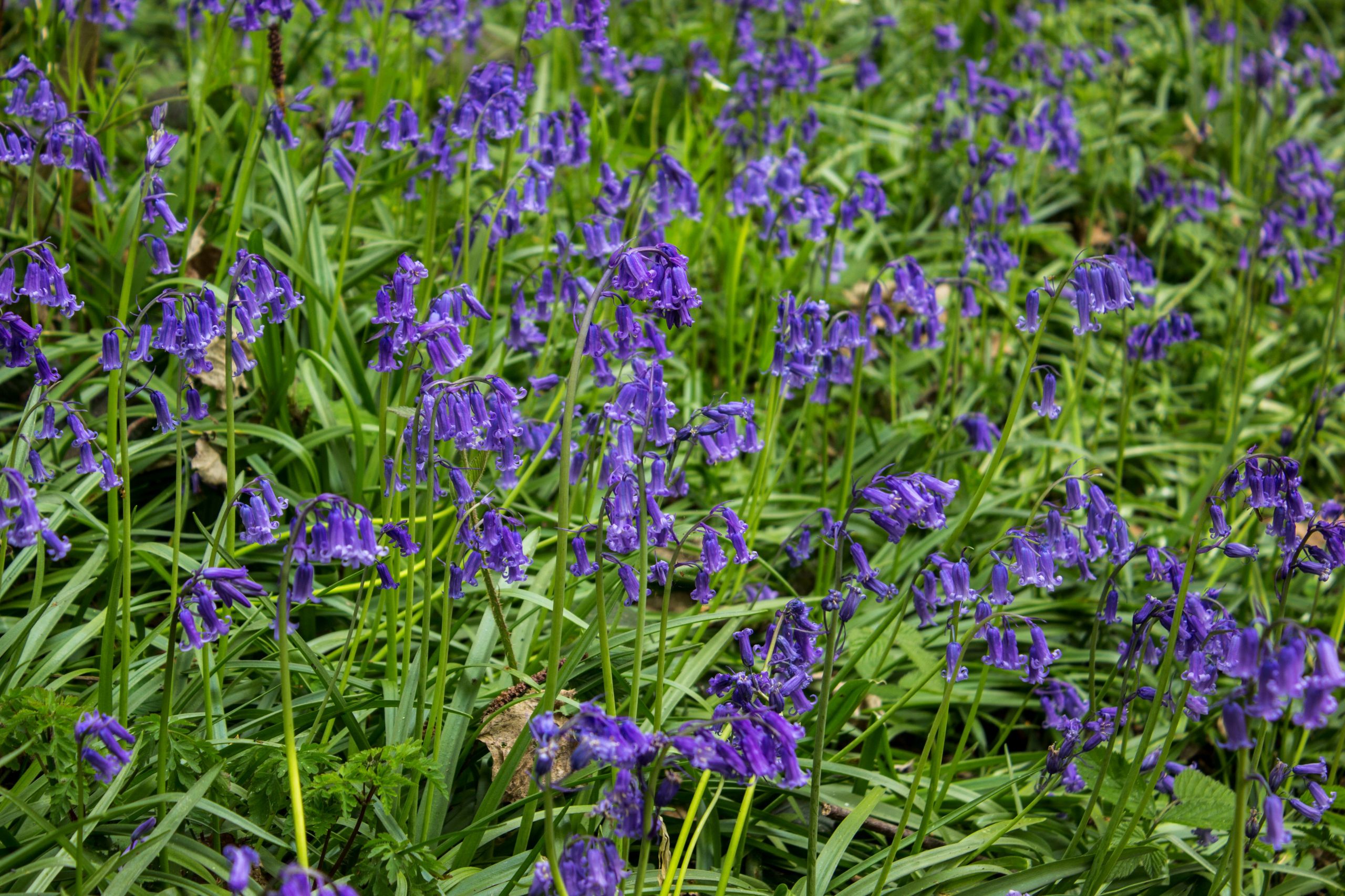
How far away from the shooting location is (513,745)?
10.2ft

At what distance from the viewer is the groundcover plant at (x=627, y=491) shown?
102 inches

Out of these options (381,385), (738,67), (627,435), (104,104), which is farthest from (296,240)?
(738,67)

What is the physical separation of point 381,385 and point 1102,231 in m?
6.02

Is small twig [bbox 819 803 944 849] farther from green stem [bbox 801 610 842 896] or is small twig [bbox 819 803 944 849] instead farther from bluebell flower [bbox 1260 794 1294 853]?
bluebell flower [bbox 1260 794 1294 853]

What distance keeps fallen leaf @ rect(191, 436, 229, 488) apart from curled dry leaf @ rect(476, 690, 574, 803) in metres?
1.44

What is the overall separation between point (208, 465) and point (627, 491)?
6.19 ft

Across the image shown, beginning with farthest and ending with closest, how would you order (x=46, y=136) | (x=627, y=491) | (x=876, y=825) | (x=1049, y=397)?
(x=46, y=136) → (x=876, y=825) → (x=1049, y=397) → (x=627, y=491)

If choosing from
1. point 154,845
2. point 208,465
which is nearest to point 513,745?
point 154,845

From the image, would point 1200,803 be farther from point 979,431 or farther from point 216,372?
point 216,372

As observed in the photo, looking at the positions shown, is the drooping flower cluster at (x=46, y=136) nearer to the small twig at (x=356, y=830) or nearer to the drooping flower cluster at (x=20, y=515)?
the drooping flower cluster at (x=20, y=515)

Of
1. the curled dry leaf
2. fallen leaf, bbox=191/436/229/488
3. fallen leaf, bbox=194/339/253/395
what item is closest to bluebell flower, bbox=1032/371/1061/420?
the curled dry leaf

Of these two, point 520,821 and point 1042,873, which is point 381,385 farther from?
point 1042,873

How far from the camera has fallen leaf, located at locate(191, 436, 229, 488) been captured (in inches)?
154

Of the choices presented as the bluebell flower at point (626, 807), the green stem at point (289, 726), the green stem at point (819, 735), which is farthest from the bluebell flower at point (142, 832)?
the green stem at point (819, 735)
